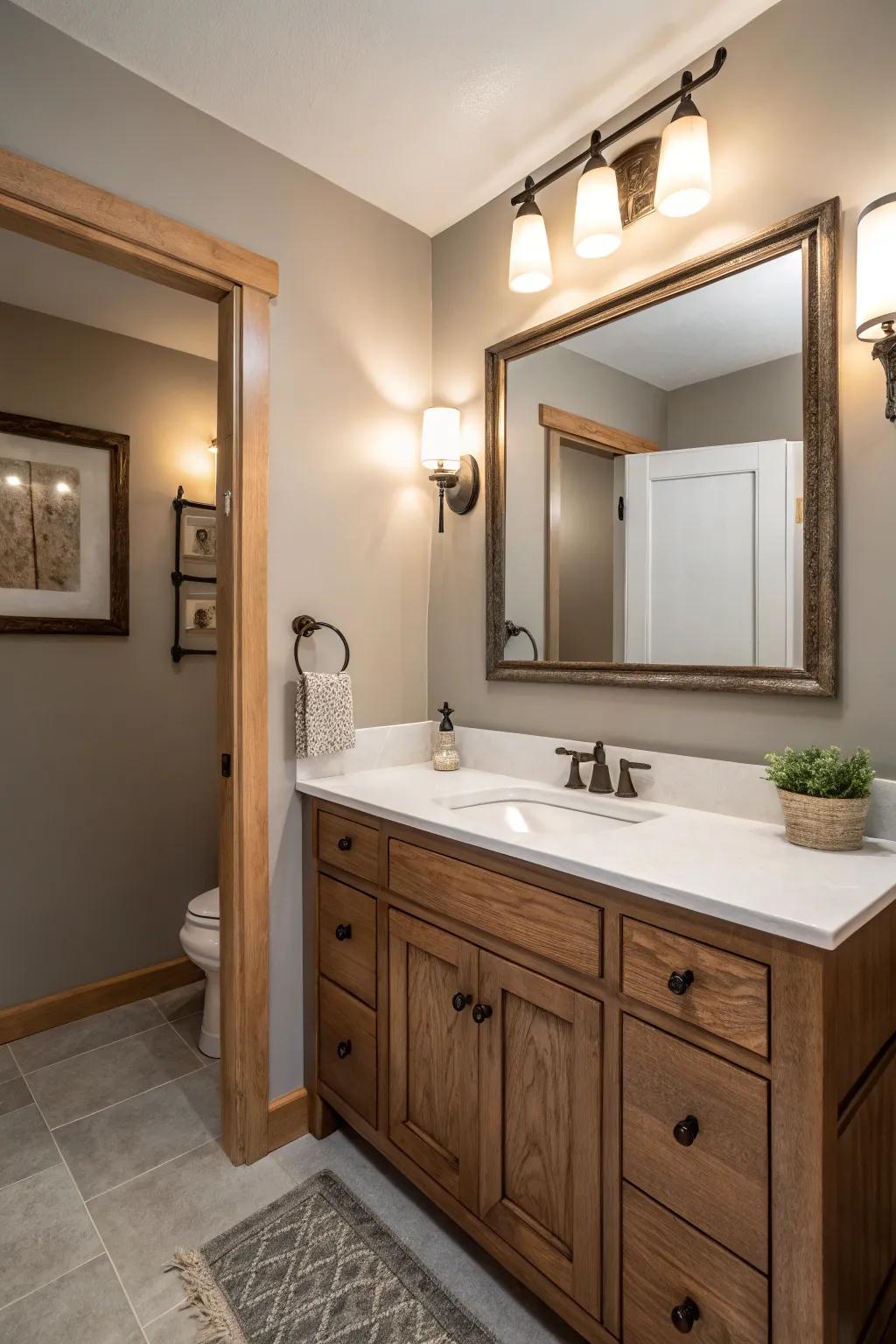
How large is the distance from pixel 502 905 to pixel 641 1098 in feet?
1.20

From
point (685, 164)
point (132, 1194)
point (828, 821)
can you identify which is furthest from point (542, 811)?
point (685, 164)

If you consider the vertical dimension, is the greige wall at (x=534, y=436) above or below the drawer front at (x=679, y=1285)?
above

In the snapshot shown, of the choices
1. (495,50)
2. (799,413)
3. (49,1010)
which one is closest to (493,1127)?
(799,413)

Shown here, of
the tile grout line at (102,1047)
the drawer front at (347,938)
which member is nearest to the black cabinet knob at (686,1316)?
the drawer front at (347,938)

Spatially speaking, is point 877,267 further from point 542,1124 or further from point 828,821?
point 542,1124

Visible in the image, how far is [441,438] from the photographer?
6.39 feet

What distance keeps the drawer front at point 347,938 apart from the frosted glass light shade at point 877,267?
1.49m

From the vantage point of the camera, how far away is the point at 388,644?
2092 millimetres

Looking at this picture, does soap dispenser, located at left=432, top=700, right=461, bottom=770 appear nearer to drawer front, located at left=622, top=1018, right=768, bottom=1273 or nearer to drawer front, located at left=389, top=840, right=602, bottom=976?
drawer front, located at left=389, top=840, right=602, bottom=976

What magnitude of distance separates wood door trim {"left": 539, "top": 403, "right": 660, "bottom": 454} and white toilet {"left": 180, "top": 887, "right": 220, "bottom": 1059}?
1736mm

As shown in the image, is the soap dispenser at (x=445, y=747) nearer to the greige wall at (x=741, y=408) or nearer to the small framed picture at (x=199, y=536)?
the greige wall at (x=741, y=408)

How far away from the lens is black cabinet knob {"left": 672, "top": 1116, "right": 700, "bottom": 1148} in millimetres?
977

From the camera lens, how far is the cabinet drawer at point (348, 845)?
1.59 metres

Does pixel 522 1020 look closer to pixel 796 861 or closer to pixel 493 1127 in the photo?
pixel 493 1127
